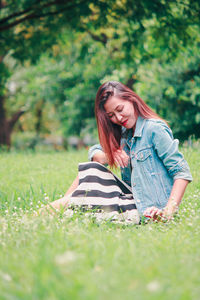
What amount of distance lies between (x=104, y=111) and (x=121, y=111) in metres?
0.18

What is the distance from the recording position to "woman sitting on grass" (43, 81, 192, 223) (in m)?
3.08

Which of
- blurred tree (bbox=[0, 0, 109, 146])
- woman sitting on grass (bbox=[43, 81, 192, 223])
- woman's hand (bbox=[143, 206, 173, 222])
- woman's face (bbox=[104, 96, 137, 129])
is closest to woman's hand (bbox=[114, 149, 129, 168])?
woman sitting on grass (bbox=[43, 81, 192, 223])

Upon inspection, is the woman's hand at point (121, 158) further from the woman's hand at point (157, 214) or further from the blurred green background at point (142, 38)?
the blurred green background at point (142, 38)

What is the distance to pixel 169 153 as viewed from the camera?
121 inches

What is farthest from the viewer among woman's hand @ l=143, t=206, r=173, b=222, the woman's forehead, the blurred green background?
the blurred green background

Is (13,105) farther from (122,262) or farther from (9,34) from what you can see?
(122,262)

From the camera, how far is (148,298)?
53.3 inches

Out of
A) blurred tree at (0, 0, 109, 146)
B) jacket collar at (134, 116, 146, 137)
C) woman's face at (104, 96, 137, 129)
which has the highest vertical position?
blurred tree at (0, 0, 109, 146)

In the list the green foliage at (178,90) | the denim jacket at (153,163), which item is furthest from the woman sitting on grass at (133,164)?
the green foliage at (178,90)

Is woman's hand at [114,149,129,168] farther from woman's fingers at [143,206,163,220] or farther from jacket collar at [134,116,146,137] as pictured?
woman's fingers at [143,206,163,220]

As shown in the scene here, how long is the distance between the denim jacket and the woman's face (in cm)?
9

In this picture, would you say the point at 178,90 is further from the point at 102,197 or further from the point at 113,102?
the point at 102,197

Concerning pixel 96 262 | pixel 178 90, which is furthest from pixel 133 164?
pixel 178 90

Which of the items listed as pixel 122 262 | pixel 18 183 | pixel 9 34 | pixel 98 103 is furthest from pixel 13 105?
pixel 122 262
